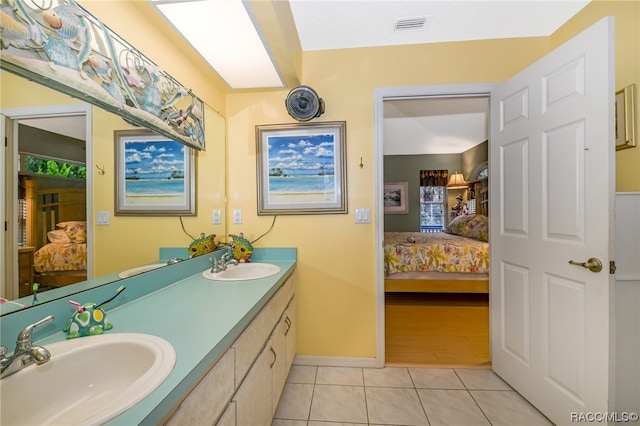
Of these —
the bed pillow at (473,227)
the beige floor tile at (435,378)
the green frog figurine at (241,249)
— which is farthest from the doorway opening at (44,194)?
the bed pillow at (473,227)

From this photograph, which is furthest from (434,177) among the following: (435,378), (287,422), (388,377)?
(287,422)

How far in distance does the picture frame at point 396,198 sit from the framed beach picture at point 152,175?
15.7 feet

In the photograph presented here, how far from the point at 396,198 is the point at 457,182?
1.30 meters

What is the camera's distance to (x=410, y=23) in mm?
1719

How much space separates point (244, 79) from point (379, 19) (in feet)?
3.42

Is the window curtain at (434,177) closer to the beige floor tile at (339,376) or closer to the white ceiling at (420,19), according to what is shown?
the white ceiling at (420,19)

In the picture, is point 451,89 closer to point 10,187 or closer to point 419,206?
A: point 10,187

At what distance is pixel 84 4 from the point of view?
3.09ft

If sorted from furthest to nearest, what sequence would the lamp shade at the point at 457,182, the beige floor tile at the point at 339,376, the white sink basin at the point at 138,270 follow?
the lamp shade at the point at 457,182, the beige floor tile at the point at 339,376, the white sink basin at the point at 138,270

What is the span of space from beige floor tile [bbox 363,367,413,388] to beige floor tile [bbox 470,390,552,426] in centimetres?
43

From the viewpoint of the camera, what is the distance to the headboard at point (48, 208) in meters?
0.75

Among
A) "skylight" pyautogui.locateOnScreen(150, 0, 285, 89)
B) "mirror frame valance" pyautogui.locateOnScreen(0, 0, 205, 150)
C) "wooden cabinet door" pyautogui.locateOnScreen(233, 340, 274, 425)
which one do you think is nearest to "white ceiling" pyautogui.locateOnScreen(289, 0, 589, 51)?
"skylight" pyautogui.locateOnScreen(150, 0, 285, 89)

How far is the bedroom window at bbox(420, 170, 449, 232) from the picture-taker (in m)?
5.69

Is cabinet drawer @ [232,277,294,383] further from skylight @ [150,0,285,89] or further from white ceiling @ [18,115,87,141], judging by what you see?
skylight @ [150,0,285,89]
